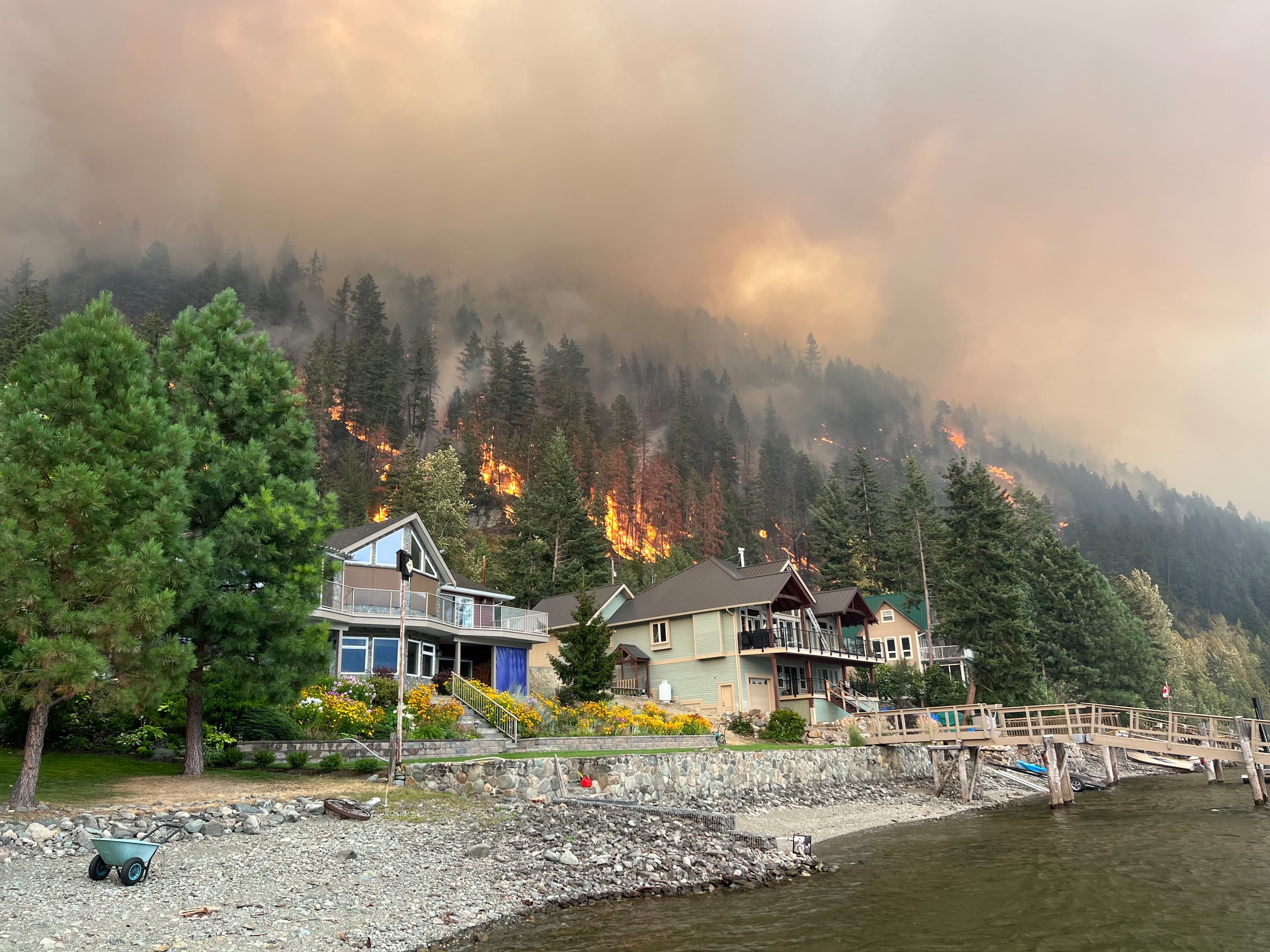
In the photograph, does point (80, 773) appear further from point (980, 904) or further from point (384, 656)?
point (980, 904)

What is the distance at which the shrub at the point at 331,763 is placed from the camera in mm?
20703

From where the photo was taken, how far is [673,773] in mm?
25062

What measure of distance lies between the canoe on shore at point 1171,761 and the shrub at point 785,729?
27479mm

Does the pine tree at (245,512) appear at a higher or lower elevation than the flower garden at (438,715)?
higher

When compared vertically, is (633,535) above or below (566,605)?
above

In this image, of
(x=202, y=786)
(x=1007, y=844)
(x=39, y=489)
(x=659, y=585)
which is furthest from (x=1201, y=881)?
(x=659, y=585)

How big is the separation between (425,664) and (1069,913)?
26.1 metres

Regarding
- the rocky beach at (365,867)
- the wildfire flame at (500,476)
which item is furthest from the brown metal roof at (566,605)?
the wildfire flame at (500,476)

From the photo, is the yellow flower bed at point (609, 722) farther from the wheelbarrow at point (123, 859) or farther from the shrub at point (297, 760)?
the wheelbarrow at point (123, 859)

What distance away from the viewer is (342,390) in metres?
86.6

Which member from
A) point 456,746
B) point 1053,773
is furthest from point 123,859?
point 1053,773

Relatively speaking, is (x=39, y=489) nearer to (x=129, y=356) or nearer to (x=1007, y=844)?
(x=129, y=356)

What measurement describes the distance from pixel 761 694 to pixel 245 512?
3085 cm

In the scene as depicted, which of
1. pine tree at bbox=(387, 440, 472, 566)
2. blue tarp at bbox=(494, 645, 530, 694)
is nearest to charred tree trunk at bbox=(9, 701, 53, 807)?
blue tarp at bbox=(494, 645, 530, 694)
